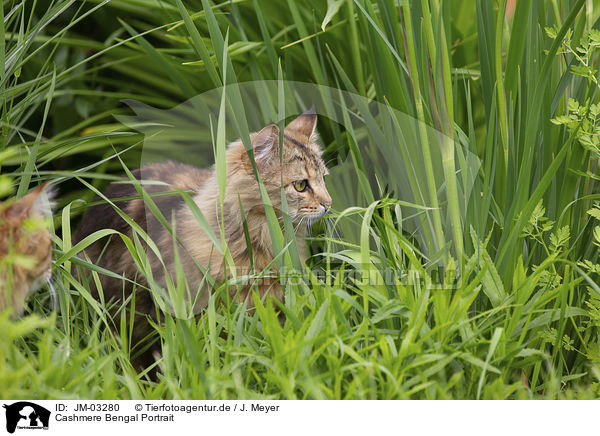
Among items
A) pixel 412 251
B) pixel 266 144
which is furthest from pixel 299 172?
pixel 412 251

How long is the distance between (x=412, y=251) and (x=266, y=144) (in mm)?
391

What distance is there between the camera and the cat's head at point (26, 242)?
101 centimetres

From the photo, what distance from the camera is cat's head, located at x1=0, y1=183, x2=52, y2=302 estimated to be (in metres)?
1.01

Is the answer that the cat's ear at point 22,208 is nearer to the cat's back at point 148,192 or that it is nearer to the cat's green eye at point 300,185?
the cat's back at point 148,192

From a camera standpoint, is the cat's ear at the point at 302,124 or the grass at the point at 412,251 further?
the cat's ear at the point at 302,124

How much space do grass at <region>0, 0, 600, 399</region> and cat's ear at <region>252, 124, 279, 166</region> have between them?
9 cm
